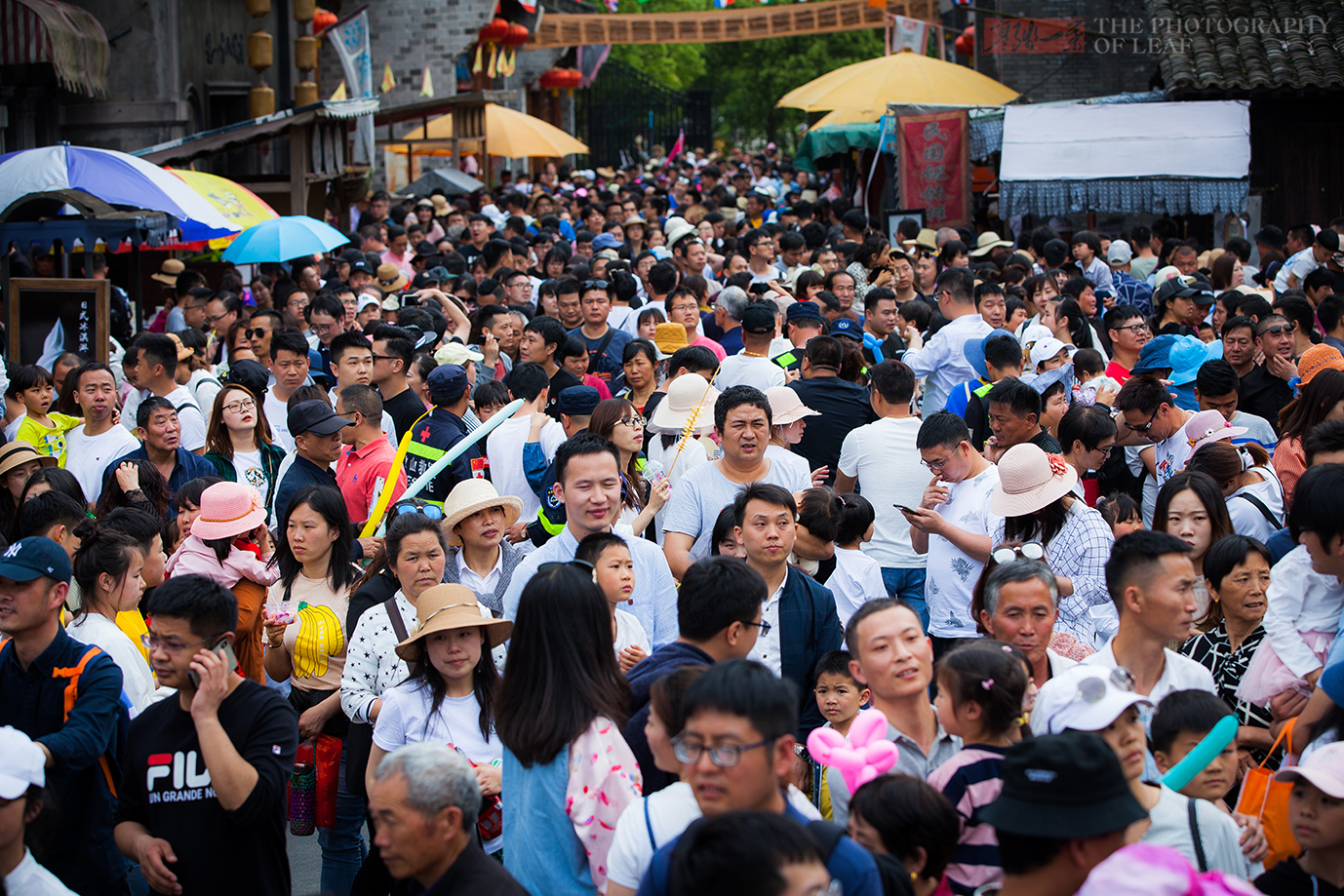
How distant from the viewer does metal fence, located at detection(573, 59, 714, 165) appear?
3934 centimetres

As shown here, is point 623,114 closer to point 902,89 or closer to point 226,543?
point 902,89

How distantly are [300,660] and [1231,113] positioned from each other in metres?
14.4

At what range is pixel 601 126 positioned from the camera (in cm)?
3956

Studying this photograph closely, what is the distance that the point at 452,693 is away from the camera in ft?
12.9

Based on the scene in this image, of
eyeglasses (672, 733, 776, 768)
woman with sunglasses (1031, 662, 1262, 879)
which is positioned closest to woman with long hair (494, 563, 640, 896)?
eyeglasses (672, 733, 776, 768)

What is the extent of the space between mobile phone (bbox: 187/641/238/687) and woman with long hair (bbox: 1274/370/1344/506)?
14.8ft

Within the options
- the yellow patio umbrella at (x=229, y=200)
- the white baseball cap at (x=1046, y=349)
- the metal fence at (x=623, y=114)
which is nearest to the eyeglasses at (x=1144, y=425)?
the white baseball cap at (x=1046, y=349)

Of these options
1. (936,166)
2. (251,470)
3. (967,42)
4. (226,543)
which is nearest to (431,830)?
(226,543)

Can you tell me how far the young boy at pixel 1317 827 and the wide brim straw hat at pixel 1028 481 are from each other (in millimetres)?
1829

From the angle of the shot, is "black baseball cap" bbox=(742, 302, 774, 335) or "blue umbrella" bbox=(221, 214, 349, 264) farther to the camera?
"blue umbrella" bbox=(221, 214, 349, 264)

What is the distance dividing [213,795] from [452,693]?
0.76 m

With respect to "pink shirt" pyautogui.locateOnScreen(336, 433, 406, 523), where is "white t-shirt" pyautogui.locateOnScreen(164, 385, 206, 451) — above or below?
above

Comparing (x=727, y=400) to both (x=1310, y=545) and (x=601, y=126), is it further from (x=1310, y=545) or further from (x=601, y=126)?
→ (x=601, y=126)

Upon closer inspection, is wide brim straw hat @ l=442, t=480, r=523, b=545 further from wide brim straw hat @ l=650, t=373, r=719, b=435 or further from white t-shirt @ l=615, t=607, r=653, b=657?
wide brim straw hat @ l=650, t=373, r=719, b=435
